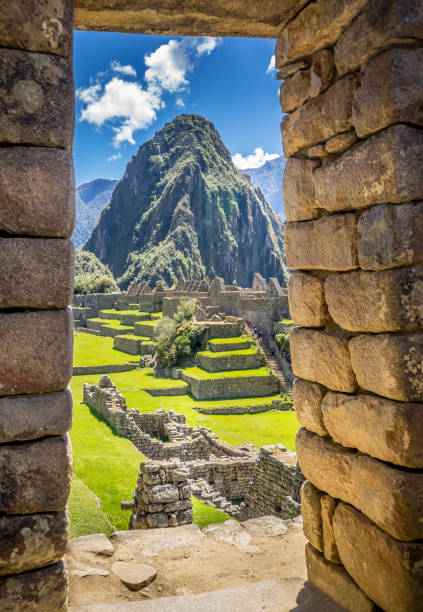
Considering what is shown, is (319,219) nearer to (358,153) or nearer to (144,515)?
(358,153)

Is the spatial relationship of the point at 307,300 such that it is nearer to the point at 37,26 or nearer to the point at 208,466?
the point at 37,26

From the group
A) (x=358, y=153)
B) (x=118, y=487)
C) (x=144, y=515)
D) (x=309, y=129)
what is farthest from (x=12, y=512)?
(x=118, y=487)

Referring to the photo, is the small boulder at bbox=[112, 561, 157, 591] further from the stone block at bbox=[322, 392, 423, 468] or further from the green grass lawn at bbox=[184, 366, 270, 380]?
the green grass lawn at bbox=[184, 366, 270, 380]

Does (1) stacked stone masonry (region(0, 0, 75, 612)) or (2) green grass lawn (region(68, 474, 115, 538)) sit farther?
(2) green grass lawn (region(68, 474, 115, 538))

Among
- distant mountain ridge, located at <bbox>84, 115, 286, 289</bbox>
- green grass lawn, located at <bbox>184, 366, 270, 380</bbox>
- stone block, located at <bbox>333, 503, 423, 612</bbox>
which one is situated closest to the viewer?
stone block, located at <bbox>333, 503, 423, 612</bbox>

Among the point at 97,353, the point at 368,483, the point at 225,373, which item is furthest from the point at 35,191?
the point at 97,353

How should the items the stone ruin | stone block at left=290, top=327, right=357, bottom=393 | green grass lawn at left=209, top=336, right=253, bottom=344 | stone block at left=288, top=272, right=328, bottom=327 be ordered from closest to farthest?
stone block at left=290, top=327, right=357, bottom=393 → stone block at left=288, top=272, right=328, bottom=327 → the stone ruin → green grass lawn at left=209, top=336, right=253, bottom=344

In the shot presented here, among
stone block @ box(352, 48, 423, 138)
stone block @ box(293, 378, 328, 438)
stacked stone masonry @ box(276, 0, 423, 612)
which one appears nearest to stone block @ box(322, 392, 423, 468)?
stacked stone masonry @ box(276, 0, 423, 612)
